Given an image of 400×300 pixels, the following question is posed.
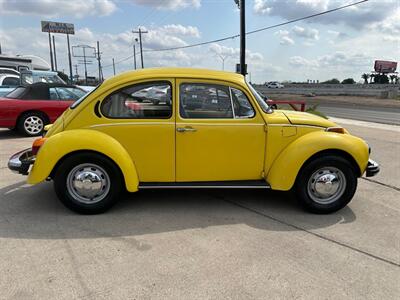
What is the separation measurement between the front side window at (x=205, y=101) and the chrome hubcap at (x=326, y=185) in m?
1.26

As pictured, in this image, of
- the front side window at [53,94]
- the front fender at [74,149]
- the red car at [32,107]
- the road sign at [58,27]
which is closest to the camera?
the front fender at [74,149]

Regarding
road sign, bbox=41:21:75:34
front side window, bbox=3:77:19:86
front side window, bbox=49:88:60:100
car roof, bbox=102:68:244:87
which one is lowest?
front side window, bbox=49:88:60:100

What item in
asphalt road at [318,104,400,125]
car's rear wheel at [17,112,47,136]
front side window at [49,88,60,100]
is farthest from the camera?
asphalt road at [318,104,400,125]

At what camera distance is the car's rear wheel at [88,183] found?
150 inches

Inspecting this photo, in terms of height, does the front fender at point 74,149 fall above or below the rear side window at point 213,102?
below

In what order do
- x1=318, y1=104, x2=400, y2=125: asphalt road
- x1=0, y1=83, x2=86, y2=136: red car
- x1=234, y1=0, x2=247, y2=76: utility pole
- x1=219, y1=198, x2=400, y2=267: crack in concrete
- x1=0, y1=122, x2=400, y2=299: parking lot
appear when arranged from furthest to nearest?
x1=234, y1=0, x2=247, y2=76: utility pole, x1=318, y1=104, x2=400, y2=125: asphalt road, x1=0, y1=83, x2=86, y2=136: red car, x1=219, y1=198, x2=400, y2=267: crack in concrete, x1=0, y1=122, x2=400, y2=299: parking lot

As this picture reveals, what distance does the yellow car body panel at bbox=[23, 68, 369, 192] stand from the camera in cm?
386

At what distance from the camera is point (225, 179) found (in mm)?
4098

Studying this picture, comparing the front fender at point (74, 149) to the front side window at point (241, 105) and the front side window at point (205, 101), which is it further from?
the front side window at point (241, 105)

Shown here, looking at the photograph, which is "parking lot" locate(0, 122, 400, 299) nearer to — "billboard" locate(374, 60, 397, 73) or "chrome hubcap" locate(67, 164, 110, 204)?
"chrome hubcap" locate(67, 164, 110, 204)

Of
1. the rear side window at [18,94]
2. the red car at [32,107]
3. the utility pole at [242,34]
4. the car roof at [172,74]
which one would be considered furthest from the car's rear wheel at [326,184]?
the utility pole at [242,34]

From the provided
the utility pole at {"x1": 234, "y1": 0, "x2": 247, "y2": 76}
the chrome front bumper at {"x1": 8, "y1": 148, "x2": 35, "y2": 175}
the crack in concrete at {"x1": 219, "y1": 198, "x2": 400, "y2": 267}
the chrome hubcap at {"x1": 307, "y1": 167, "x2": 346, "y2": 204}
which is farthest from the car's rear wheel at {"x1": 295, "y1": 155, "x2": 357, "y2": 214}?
the utility pole at {"x1": 234, "y1": 0, "x2": 247, "y2": 76}

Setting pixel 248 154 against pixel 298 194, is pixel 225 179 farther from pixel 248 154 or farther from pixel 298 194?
pixel 298 194

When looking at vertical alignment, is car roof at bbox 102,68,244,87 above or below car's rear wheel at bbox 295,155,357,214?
above
